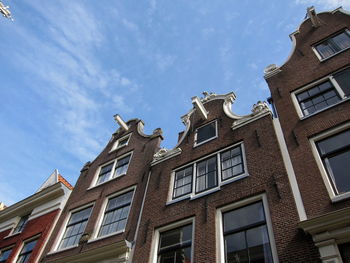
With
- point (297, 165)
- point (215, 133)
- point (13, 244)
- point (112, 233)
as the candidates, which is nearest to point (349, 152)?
point (297, 165)

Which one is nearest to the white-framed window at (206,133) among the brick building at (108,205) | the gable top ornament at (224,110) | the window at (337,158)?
the gable top ornament at (224,110)

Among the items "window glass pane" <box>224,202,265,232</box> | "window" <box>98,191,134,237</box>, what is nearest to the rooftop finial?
"window glass pane" <box>224,202,265,232</box>

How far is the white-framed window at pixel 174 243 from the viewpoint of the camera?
10.1 meters

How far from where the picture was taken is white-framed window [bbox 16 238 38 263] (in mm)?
15766

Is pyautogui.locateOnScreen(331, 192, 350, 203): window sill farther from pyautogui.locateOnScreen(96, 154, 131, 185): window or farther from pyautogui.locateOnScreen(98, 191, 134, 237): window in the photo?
pyautogui.locateOnScreen(96, 154, 131, 185): window

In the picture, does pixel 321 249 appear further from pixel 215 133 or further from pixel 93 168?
pixel 93 168

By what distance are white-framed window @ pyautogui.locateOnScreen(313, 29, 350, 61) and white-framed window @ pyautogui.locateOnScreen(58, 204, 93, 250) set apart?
1351 cm

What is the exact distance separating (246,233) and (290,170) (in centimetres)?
248

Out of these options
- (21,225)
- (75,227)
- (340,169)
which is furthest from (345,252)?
(21,225)

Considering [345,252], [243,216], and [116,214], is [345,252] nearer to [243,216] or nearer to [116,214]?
[243,216]

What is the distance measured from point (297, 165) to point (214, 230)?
340 cm

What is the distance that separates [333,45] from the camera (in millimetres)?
13625

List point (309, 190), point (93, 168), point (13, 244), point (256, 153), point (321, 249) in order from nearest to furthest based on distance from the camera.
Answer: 1. point (321, 249)
2. point (309, 190)
3. point (256, 153)
4. point (13, 244)
5. point (93, 168)

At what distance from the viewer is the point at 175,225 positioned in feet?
36.7
